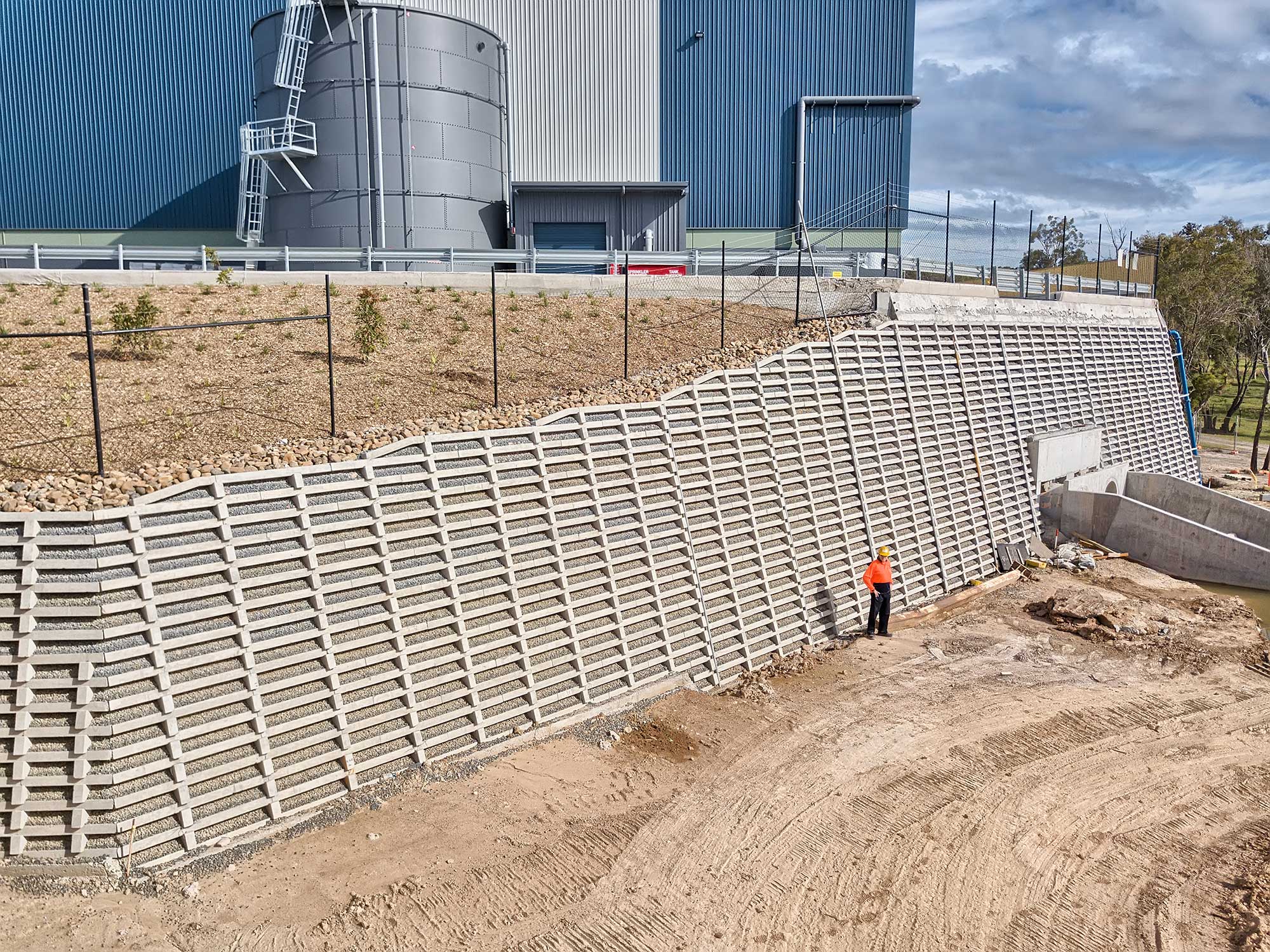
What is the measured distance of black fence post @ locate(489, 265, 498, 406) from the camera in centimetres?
1309

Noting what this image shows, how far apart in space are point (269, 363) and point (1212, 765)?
1502 centimetres

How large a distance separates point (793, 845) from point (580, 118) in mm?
29539

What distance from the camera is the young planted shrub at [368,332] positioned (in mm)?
15375

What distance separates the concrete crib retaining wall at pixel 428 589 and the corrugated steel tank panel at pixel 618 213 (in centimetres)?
1613

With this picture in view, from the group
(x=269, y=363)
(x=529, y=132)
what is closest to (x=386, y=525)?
(x=269, y=363)

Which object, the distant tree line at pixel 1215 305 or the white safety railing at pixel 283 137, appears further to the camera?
the distant tree line at pixel 1215 305

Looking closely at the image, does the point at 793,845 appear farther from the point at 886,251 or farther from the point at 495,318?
the point at 886,251

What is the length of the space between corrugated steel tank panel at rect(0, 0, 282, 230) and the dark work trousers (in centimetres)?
2867


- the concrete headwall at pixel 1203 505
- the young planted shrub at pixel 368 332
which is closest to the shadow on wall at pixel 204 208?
the young planted shrub at pixel 368 332

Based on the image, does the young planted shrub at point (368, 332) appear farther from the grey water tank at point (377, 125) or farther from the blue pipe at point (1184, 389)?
the blue pipe at point (1184, 389)

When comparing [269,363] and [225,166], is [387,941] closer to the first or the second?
[269,363]

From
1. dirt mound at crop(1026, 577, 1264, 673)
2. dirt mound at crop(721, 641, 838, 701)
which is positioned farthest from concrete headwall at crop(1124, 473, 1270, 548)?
dirt mound at crop(721, 641, 838, 701)

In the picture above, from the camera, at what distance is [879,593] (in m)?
14.5

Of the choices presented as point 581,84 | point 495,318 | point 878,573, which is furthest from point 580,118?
point 878,573
